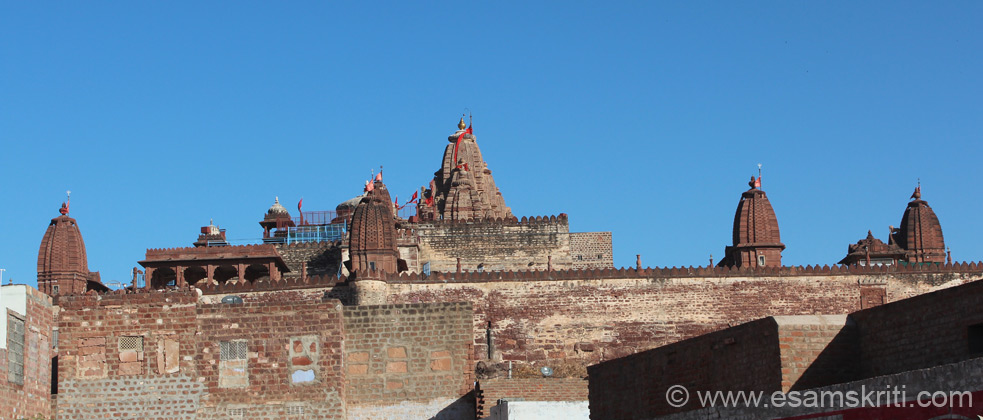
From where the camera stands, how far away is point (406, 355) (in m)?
22.0

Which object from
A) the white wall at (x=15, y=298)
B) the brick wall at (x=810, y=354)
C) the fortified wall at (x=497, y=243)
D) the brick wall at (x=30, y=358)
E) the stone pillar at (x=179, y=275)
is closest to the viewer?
the brick wall at (x=810, y=354)

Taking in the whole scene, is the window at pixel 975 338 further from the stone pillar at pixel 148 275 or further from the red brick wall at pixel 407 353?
the stone pillar at pixel 148 275

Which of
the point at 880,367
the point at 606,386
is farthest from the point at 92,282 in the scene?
the point at 880,367

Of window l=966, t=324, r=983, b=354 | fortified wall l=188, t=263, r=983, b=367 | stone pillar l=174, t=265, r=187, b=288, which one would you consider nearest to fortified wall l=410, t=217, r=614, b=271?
stone pillar l=174, t=265, r=187, b=288

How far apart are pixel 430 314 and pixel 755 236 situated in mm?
18320

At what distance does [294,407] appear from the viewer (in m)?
21.4

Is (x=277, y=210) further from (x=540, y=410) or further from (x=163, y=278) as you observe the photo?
(x=540, y=410)

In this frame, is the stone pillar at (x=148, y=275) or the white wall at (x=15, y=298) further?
the stone pillar at (x=148, y=275)

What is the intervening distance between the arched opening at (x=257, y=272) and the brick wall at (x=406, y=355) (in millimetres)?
21164

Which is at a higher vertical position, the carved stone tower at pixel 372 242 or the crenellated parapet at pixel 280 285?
the carved stone tower at pixel 372 242

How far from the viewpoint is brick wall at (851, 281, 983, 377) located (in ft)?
45.3

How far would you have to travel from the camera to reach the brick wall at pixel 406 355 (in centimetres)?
2186

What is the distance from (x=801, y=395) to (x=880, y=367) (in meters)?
2.15

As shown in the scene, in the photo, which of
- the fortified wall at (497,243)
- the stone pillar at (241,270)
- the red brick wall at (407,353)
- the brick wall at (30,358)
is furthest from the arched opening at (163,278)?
the red brick wall at (407,353)
